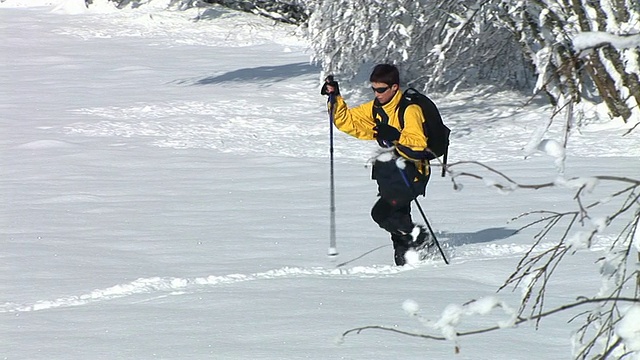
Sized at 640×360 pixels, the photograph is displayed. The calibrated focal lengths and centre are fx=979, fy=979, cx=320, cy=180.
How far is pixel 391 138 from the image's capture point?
259 inches

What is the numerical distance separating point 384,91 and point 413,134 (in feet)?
1.49

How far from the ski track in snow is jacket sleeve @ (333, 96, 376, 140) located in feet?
3.09

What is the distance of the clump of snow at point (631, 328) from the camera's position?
177 cm

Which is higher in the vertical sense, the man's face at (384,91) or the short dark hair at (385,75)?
the short dark hair at (385,75)

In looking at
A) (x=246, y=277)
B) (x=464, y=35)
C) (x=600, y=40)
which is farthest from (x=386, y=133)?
(x=464, y=35)

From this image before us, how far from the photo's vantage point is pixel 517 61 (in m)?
17.2

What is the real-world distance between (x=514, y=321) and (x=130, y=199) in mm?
8820

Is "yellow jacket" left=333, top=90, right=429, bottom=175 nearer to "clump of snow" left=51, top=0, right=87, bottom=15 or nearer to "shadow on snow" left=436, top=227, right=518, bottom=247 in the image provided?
"shadow on snow" left=436, top=227, right=518, bottom=247

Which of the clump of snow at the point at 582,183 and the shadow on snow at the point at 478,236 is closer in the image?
the clump of snow at the point at 582,183

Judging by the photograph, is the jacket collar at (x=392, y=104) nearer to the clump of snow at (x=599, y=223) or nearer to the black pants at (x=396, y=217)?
the black pants at (x=396, y=217)

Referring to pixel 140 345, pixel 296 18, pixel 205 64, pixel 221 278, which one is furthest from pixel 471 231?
pixel 296 18

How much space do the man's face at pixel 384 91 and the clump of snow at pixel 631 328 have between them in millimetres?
4806

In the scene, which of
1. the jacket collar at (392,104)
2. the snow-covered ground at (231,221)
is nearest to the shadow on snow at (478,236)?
the snow-covered ground at (231,221)

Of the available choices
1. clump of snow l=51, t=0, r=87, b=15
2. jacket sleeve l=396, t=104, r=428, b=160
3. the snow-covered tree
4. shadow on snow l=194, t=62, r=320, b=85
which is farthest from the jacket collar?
clump of snow l=51, t=0, r=87, b=15
